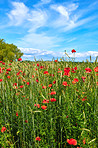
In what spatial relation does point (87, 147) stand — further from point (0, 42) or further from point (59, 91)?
point (0, 42)

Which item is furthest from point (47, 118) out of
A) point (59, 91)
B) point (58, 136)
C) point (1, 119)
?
point (1, 119)

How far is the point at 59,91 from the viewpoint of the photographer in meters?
2.88

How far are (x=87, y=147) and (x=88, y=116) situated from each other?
0.75m

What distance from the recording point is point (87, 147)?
2.20 metres

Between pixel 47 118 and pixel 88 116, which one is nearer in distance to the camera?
pixel 47 118

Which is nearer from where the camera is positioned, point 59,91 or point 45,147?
point 45,147

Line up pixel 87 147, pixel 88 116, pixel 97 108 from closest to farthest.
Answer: pixel 87 147 < pixel 97 108 < pixel 88 116

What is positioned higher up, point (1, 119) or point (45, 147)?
point (1, 119)

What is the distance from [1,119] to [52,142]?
Result: 122cm

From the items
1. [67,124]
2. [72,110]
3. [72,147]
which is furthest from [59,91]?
[72,147]

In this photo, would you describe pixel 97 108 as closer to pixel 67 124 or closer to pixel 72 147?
pixel 67 124

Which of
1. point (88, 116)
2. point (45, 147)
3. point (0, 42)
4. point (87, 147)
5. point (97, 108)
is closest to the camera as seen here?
point (87, 147)

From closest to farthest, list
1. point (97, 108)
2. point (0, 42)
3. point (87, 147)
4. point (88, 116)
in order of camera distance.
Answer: point (87, 147) < point (97, 108) < point (88, 116) < point (0, 42)

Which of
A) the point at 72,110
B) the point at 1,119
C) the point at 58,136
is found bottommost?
the point at 58,136
